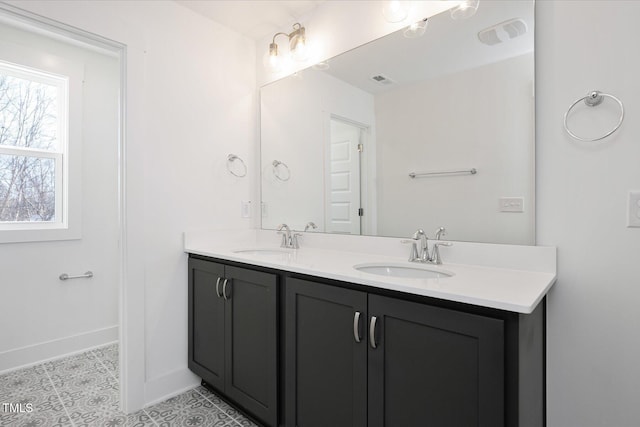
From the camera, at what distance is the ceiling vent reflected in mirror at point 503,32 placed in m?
1.35

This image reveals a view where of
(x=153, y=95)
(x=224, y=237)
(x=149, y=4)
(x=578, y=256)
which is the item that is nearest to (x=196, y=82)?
(x=153, y=95)

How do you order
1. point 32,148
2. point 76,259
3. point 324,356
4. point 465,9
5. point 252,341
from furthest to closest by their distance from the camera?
point 76,259 → point 32,148 → point 252,341 → point 465,9 → point 324,356

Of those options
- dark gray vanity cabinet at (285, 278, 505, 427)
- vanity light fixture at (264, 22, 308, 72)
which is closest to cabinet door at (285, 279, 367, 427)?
dark gray vanity cabinet at (285, 278, 505, 427)

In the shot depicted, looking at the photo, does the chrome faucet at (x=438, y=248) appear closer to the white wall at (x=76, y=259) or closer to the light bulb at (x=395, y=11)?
the light bulb at (x=395, y=11)

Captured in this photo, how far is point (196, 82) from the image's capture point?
7.04ft

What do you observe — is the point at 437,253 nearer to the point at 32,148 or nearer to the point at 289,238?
the point at 289,238

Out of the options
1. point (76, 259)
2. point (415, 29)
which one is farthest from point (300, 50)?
point (76, 259)

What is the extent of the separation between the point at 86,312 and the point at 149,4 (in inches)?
90.9

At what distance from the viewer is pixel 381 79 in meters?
1.81

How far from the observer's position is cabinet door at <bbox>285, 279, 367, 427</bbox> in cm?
Result: 120

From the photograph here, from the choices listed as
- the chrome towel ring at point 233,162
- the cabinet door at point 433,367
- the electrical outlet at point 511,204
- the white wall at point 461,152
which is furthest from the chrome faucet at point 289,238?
the electrical outlet at point 511,204

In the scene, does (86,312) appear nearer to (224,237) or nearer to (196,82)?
(224,237)

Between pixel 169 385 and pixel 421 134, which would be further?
pixel 169 385

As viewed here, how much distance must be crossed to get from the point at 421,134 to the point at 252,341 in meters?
1.31
